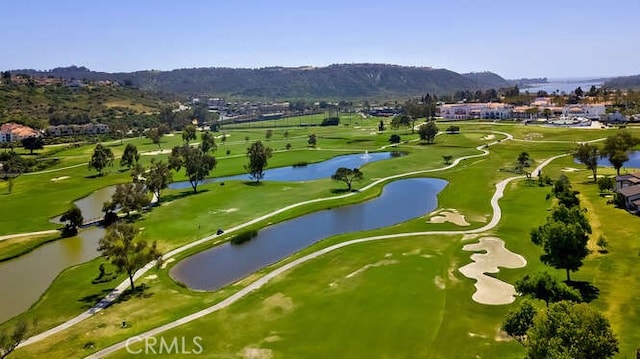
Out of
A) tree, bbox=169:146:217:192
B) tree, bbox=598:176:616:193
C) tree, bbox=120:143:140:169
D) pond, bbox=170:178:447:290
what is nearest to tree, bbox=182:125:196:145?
tree, bbox=120:143:140:169

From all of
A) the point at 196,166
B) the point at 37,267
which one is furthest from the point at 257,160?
the point at 37,267

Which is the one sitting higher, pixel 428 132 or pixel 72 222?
pixel 428 132

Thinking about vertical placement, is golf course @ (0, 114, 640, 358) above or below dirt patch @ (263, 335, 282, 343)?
above

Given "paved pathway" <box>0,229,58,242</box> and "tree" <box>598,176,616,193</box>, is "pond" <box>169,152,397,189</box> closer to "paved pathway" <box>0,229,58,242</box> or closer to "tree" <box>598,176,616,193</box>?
"paved pathway" <box>0,229,58,242</box>

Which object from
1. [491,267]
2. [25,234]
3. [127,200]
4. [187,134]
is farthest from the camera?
[187,134]

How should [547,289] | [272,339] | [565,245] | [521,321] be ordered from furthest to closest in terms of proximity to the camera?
[565,245]
[272,339]
[547,289]
[521,321]

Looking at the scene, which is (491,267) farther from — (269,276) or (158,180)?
(158,180)

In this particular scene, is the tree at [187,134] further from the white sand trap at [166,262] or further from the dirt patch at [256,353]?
the dirt patch at [256,353]
